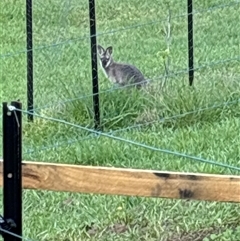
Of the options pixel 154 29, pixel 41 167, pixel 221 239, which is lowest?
pixel 221 239

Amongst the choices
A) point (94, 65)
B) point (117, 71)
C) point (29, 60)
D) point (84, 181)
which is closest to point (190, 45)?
point (117, 71)

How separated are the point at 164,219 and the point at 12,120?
204 cm

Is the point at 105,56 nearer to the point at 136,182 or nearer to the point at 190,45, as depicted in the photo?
the point at 190,45

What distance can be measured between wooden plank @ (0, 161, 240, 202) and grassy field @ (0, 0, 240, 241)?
155cm

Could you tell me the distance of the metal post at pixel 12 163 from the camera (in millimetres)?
3422

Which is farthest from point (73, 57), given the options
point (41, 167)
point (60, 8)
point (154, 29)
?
point (41, 167)

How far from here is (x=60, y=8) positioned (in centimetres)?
901

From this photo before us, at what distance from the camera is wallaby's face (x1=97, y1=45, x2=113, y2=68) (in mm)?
7789

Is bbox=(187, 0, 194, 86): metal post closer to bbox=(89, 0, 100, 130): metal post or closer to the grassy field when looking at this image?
the grassy field

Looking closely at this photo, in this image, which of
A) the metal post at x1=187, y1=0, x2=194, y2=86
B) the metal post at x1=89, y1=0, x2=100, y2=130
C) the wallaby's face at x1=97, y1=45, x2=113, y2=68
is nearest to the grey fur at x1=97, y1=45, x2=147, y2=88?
the wallaby's face at x1=97, y1=45, x2=113, y2=68

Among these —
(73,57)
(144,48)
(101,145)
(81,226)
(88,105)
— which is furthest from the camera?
(144,48)

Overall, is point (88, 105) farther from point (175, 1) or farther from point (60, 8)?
point (175, 1)

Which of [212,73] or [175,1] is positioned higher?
[175,1]

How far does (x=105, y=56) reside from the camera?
7.89m
